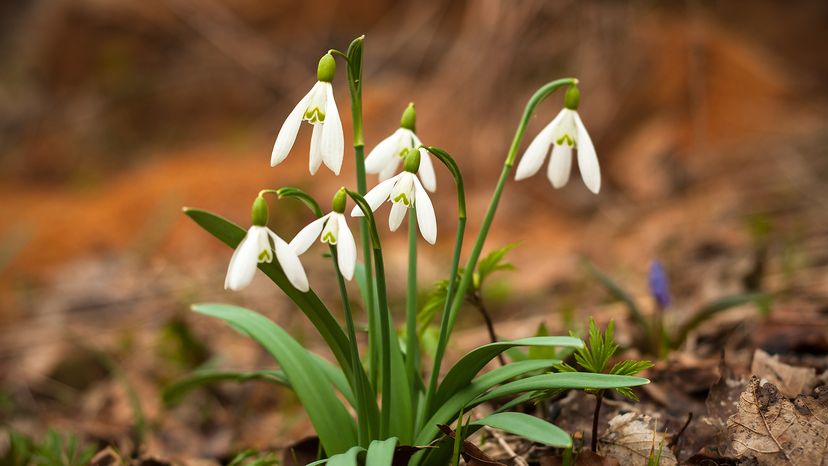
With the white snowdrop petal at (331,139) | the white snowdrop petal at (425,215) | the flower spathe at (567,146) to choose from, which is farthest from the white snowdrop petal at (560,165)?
the white snowdrop petal at (331,139)

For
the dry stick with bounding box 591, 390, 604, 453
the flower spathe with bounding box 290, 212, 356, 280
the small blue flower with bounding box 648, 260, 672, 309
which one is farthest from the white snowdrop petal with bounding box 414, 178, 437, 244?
the small blue flower with bounding box 648, 260, 672, 309

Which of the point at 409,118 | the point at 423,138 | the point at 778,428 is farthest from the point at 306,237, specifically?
the point at 423,138

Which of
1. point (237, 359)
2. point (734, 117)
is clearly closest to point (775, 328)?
point (237, 359)

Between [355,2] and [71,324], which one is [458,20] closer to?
[355,2]

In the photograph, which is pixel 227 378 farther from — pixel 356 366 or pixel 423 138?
pixel 423 138

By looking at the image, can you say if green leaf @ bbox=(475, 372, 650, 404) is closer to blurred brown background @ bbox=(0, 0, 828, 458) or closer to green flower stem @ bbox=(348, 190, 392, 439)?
green flower stem @ bbox=(348, 190, 392, 439)
